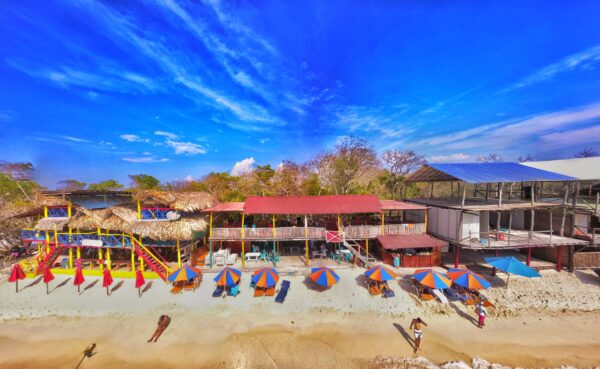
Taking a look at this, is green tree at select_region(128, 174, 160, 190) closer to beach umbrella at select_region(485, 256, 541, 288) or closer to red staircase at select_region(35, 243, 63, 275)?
red staircase at select_region(35, 243, 63, 275)

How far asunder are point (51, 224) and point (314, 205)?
855 inches

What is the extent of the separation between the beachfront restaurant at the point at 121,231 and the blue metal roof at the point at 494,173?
69.6ft

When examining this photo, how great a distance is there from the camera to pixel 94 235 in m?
17.5

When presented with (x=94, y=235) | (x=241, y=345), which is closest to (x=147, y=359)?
(x=241, y=345)

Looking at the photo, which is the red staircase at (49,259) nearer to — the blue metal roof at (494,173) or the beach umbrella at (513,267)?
the blue metal roof at (494,173)

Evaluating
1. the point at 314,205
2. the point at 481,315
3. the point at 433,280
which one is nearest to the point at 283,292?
the point at 314,205

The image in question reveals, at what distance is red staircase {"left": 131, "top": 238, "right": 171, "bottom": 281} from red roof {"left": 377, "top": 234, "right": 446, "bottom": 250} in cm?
1683

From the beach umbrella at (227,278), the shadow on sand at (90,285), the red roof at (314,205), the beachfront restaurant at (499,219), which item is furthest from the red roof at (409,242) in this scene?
the shadow on sand at (90,285)

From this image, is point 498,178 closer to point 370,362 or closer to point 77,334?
point 370,362

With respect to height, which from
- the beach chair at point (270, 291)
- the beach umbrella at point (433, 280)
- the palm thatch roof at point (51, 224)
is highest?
the palm thatch roof at point (51, 224)

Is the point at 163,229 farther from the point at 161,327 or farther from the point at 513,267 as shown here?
the point at 513,267

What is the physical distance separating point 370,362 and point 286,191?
25123mm

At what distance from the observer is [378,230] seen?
18141 mm

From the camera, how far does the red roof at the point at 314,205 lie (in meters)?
17.1
